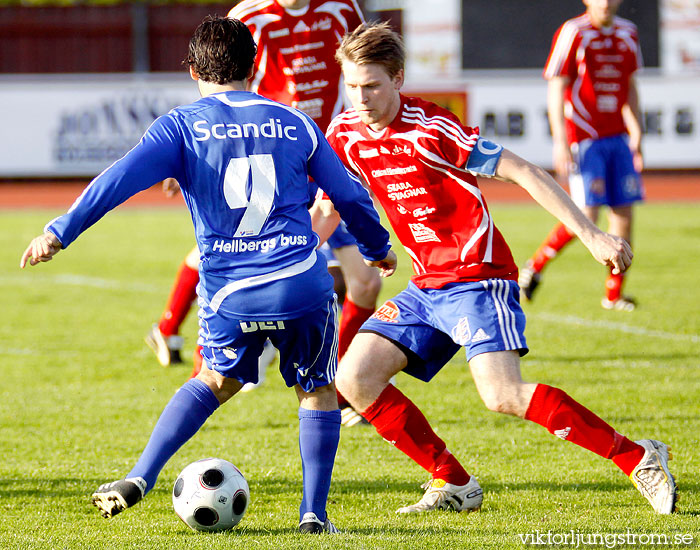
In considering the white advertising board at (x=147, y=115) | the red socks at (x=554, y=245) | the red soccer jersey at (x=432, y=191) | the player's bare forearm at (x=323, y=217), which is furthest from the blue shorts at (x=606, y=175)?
the white advertising board at (x=147, y=115)

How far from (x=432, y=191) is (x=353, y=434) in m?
1.57

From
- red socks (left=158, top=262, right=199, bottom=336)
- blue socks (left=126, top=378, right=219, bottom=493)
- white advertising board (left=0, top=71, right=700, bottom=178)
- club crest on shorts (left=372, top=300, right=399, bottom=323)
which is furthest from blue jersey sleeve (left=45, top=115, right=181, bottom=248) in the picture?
white advertising board (left=0, top=71, right=700, bottom=178)

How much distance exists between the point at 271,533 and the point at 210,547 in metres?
0.26

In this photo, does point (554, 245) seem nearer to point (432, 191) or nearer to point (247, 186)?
point (432, 191)

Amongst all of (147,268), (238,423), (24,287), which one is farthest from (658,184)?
(238,423)

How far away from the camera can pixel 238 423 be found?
525 cm

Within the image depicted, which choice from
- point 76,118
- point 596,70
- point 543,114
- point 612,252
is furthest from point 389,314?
point 76,118

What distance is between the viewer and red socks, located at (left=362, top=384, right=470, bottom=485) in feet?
12.6

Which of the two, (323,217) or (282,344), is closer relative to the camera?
(282,344)

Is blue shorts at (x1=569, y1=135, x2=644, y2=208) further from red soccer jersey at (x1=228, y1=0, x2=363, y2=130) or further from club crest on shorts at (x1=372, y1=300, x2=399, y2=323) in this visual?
club crest on shorts at (x1=372, y1=300, x2=399, y2=323)

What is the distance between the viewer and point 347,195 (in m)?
3.46

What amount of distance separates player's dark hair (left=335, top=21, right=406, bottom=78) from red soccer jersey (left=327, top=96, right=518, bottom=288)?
17 centimetres

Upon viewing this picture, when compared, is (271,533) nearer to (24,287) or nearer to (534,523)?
(534,523)

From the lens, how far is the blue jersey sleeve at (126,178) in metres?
3.09
